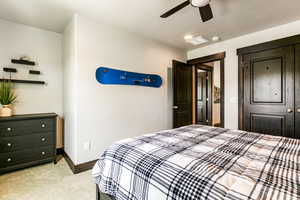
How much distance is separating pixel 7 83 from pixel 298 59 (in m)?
4.80

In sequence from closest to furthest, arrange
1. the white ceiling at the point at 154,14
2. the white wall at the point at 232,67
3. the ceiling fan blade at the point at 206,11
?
the ceiling fan blade at the point at 206,11 < the white ceiling at the point at 154,14 < the white wall at the point at 232,67

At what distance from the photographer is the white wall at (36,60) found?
2.63m

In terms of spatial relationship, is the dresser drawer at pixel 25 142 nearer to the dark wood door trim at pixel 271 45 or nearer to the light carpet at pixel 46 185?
the light carpet at pixel 46 185

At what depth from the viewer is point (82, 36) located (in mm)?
2412

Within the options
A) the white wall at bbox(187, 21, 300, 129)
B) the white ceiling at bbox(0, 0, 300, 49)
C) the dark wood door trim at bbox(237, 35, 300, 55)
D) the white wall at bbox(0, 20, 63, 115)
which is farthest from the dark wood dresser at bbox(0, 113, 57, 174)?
the dark wood door trim at bbox(237, 35, 300, 55)

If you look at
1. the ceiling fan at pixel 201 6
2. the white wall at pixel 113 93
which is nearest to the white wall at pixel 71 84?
the white wall at pixel 113 93

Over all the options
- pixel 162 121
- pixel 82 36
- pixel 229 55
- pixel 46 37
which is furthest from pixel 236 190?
pixel 46 37

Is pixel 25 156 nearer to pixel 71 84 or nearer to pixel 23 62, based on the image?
pixel 71 84

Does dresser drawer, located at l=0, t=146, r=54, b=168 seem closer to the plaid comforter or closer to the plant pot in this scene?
the plant pot

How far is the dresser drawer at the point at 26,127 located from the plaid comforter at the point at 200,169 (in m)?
1.69

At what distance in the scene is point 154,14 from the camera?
239 cm

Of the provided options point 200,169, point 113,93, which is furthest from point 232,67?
point 200,169

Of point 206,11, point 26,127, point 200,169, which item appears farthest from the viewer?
point 26,127

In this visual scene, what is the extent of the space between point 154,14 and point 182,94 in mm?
2045
